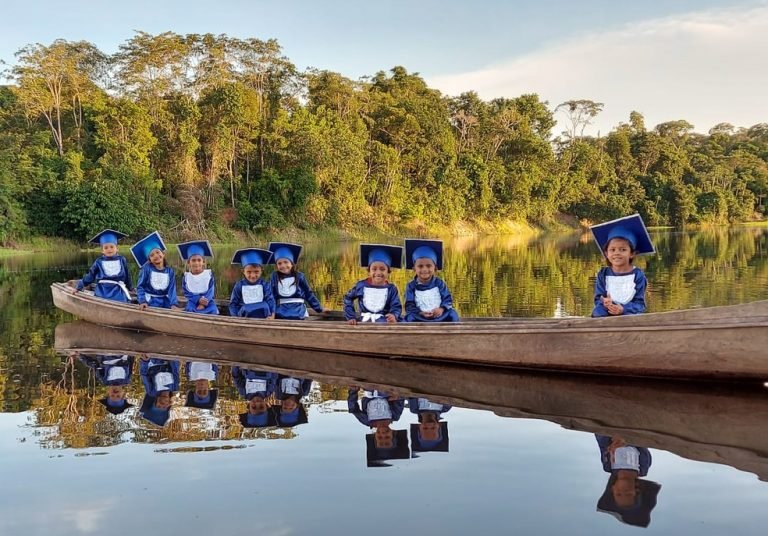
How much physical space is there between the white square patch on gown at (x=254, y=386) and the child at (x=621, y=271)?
3.15 m

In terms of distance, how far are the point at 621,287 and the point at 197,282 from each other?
A: 535 centimetres

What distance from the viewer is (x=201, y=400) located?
216 inches

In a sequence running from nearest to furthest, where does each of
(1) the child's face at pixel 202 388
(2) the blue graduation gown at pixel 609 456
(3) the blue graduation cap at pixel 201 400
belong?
(2) the blue graduation gown at pixel 609 456 < (3) the blue graduation cap at pixel 201 400 < (1) the child's face at pixel 202 388

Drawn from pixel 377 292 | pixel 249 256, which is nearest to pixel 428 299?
pixel 377 292

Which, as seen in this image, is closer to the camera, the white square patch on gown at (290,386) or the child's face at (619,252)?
the white square patch on gown at (290,386)

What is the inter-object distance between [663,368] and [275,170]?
3289 cm

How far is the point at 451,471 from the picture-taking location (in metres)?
3.89

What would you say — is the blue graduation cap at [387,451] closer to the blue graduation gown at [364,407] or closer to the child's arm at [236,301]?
the blue graduation gown at [364,407]

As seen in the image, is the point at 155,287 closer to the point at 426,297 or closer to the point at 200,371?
the point at 200,371

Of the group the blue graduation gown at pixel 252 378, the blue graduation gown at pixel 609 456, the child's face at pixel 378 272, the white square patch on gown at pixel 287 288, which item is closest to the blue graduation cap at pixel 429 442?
the blue graduation gown at pixel 609 456

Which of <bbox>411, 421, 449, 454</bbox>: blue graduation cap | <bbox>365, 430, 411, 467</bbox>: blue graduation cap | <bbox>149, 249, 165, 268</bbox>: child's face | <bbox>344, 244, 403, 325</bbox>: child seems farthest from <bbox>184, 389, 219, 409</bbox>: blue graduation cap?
<bbox>149, 249, 165, 268</bbox>: child's face

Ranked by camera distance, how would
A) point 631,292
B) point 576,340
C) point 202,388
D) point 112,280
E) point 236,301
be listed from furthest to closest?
point 112,280 → point 236,301 → point 631,292 → point 202,388 → point 576,340

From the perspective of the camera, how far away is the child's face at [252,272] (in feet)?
26.2

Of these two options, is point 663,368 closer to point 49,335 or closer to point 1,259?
point 49,335
